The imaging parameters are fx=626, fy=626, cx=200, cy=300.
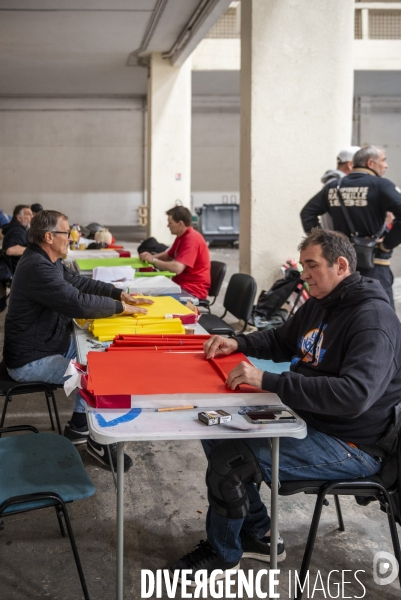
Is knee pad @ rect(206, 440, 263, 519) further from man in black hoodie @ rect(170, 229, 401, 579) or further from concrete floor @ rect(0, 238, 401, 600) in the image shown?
concrete floor @ rect(0, 238, 401, 600)

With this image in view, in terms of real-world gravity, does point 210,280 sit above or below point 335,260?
below

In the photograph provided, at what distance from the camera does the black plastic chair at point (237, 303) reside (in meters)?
4.09

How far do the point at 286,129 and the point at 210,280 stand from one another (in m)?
1.67

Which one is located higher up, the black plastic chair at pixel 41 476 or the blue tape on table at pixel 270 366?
the blue tape on table at pixel 270 366

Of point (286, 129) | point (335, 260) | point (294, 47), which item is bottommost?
point (335, 260)

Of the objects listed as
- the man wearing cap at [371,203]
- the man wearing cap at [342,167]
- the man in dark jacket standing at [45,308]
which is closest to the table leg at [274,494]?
the man in dark jacket standing at [45,308]

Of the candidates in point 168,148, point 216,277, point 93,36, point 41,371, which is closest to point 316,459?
point 41,371

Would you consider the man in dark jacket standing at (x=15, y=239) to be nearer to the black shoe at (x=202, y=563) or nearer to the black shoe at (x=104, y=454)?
the black shoe at (x=104, y=454)

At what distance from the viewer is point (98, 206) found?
17.6m

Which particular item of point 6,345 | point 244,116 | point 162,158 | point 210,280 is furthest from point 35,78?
point 6,345

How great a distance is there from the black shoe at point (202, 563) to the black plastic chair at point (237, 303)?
1919 mm

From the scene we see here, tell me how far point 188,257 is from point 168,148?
717 centimetres

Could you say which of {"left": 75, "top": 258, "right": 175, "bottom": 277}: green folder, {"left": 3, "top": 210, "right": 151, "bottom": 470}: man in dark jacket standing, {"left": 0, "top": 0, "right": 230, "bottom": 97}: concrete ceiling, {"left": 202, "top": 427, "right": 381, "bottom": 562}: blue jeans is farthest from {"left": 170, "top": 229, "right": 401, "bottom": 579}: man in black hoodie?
{"left": 0, "top": 0, "right": 230, "bottom": 97}: concrete ceiling

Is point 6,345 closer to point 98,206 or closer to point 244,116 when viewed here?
point 244,116
